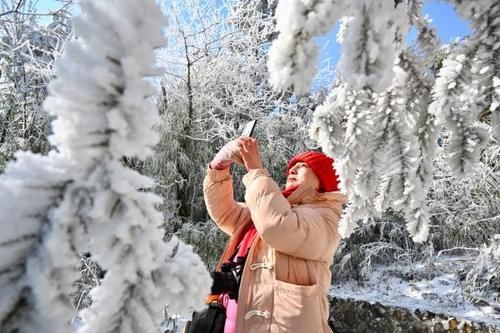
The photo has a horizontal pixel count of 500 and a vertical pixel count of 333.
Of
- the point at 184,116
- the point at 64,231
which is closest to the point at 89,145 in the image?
the point at 64,231

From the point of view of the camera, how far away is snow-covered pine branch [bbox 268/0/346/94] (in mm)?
663

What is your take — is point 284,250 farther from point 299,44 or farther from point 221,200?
point 299,44

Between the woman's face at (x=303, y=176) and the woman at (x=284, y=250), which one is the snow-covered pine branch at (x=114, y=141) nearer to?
the woman at (x=284, y=250)

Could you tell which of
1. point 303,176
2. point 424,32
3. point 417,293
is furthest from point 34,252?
point 417,293

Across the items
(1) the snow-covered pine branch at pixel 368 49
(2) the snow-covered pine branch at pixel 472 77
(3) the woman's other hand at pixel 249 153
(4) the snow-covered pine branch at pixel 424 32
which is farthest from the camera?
(3) the woman's other hand at pixel 249 153

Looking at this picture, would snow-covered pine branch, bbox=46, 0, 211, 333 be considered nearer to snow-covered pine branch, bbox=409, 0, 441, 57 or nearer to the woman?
snow-covered pine branch, bbox=409, 0, 441, 57

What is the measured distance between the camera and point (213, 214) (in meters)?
2.29

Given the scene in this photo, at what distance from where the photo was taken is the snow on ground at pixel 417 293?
4.61m

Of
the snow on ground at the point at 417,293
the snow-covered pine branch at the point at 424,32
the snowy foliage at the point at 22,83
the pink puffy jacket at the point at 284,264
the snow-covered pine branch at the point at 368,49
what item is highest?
the snowy foliage at the point at 22,83

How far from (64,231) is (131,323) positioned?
137 millimetres

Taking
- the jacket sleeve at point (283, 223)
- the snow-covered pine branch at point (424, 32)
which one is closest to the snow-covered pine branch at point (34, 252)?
the snow-covered pine branch at point (424, 32)

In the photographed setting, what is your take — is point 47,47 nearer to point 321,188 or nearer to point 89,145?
point 321,188

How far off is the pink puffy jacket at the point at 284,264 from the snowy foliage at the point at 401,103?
67 cm

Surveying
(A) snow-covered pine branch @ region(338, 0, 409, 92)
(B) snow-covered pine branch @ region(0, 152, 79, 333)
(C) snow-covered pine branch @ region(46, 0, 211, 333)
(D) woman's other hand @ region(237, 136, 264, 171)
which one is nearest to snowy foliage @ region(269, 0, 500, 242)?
(A) snow-covered pine branch @ region(338, 0, 409, 92)
